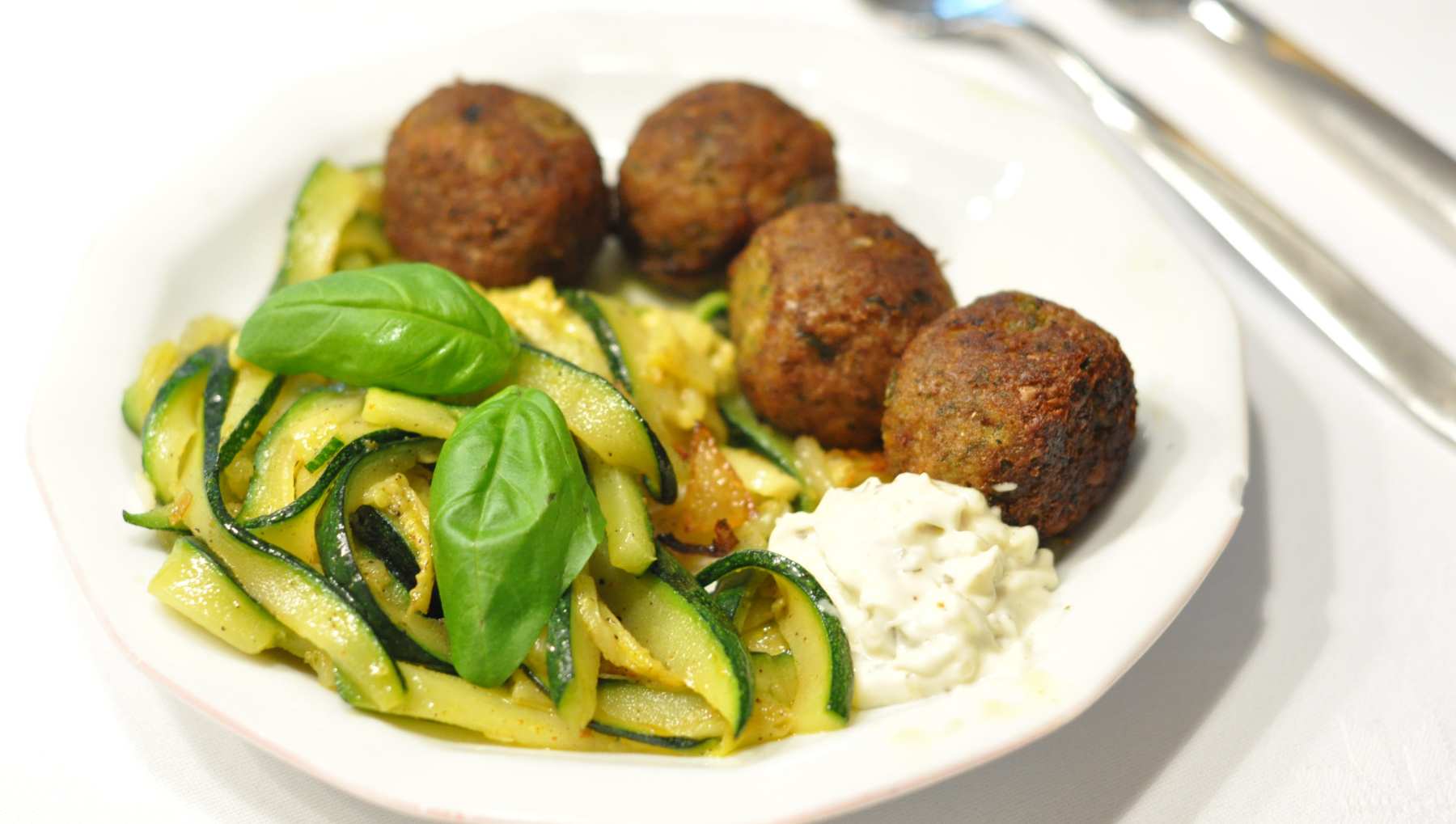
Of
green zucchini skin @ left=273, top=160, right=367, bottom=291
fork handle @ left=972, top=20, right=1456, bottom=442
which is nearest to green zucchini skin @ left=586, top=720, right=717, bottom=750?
green zucchini skin @ left=273, top=160, right=367, bottom=291

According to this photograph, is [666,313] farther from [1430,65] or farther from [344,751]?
[1430,65]

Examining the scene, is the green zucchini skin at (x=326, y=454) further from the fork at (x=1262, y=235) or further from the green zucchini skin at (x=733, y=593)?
the fork at (x=1262, y=235)

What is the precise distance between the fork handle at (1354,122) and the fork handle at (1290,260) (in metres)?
0.66

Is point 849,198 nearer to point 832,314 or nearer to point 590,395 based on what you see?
point 832,314

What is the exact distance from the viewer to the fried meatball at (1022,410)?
3.17 metres

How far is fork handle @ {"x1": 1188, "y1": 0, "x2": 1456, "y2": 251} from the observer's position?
490cm

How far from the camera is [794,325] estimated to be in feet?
12.1

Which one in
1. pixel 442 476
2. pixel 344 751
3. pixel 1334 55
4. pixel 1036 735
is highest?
pixel 1334 55

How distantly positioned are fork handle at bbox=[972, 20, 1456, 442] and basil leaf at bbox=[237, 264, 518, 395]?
3.12 m

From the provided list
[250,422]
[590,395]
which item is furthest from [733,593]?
[250,422]

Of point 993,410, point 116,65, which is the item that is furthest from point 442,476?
point 116,65

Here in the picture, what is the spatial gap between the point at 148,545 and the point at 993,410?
2.47 metres

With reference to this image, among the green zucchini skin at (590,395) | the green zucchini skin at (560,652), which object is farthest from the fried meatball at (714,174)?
the green zucchini skin at (560,652)

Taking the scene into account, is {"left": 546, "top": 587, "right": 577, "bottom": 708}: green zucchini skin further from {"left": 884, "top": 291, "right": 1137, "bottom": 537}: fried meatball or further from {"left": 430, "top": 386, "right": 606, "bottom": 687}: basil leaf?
{"left": 884, "top": 291, "right": 1137, "bottom": 537}: fried meatball
